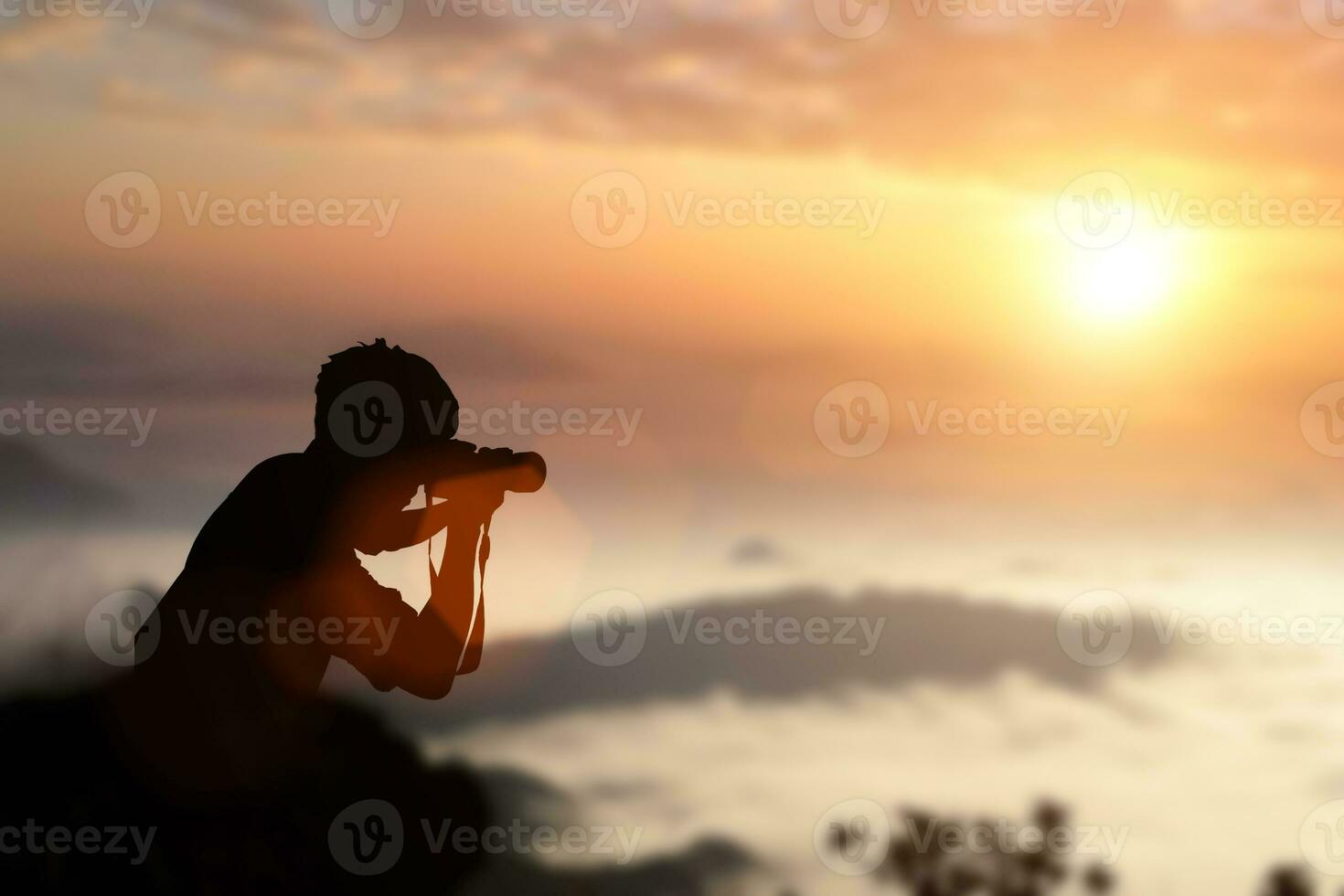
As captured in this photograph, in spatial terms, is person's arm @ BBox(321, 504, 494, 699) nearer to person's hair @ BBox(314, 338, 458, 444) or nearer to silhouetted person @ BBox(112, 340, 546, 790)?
silhouetted person @ BBox(112, 340, 546, 790)

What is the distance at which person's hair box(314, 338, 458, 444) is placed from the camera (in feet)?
25.4

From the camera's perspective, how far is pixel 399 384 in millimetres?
7871

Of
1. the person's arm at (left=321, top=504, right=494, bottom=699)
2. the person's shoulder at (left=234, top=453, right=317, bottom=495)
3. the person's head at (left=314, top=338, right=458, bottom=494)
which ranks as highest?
the person's head at (left=314, top=338, right=458, bottom=494)

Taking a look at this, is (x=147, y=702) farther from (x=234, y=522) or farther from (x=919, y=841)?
(x=919, y=841)

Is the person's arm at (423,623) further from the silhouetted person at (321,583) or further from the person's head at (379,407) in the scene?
the person's head at (379,407)

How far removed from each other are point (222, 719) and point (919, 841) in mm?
7836

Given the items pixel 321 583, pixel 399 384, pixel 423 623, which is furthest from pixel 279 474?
pixel 423 623

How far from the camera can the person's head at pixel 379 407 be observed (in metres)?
7.73

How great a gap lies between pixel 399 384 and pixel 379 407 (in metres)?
0.19

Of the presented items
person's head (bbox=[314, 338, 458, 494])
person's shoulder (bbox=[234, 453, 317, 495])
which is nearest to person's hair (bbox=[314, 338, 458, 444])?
person's head (bbox=[314, 338, 458, 494])

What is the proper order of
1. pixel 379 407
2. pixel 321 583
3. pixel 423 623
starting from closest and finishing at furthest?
pixel 321 583
pixel 379 407
pixel 423 623

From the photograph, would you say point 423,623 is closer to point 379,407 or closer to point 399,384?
point 379,407

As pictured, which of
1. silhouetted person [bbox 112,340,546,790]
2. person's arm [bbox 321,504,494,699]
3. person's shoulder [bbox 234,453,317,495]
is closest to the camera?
silhouetted person [bbox 112,340,546,790]

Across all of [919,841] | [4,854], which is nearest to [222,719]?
[4,854]
